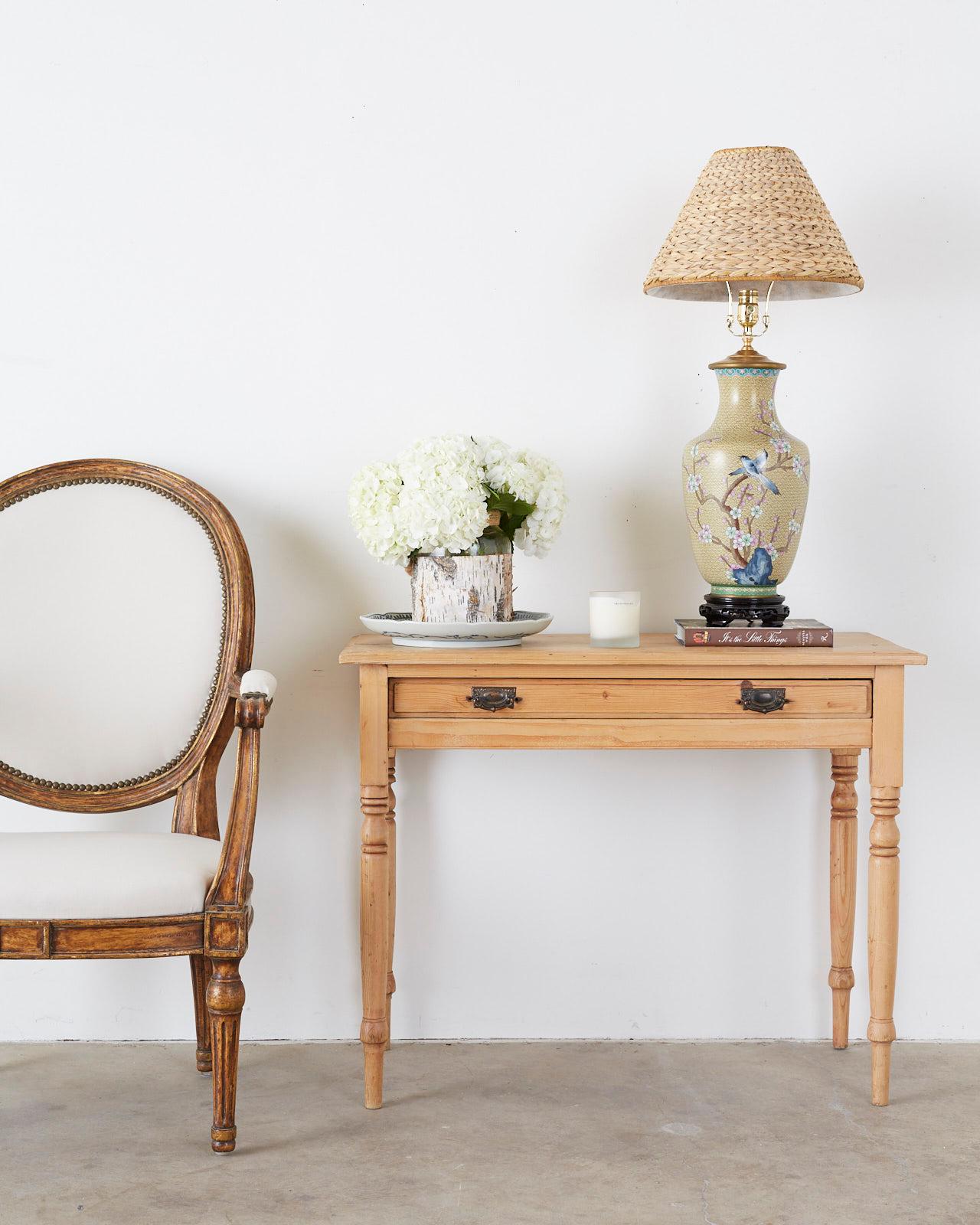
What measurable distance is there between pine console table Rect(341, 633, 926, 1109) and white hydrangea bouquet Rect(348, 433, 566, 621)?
118mm

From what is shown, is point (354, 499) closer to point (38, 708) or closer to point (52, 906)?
point (38, 708)

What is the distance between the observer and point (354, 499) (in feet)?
7.09

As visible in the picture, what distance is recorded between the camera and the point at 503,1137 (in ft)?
6.69

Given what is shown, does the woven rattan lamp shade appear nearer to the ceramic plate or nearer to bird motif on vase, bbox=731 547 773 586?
bird motif on vase, bbox=731 547 773 586

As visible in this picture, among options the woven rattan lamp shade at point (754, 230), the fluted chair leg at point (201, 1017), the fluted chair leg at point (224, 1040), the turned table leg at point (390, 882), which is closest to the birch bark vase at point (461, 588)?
the turned table leg at point (390, 882)

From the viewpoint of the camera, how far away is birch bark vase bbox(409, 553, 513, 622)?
7.04 ft

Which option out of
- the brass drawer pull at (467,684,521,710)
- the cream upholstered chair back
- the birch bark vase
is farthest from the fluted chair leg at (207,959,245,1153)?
the birch bark vase

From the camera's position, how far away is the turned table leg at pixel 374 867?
81.4 inches

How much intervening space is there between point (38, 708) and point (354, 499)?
0.66 m

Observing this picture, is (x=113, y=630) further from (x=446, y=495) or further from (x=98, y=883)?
(x=446, y=495)

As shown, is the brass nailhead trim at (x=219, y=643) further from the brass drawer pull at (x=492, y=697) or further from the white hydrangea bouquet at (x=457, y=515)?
the brass drawer pull at (x=492, y=697)

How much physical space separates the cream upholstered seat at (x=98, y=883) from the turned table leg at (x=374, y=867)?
0.27 meters

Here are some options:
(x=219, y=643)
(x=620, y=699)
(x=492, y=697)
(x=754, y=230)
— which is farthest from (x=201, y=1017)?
(x=754, y=230)

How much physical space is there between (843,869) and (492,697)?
0.79 m
